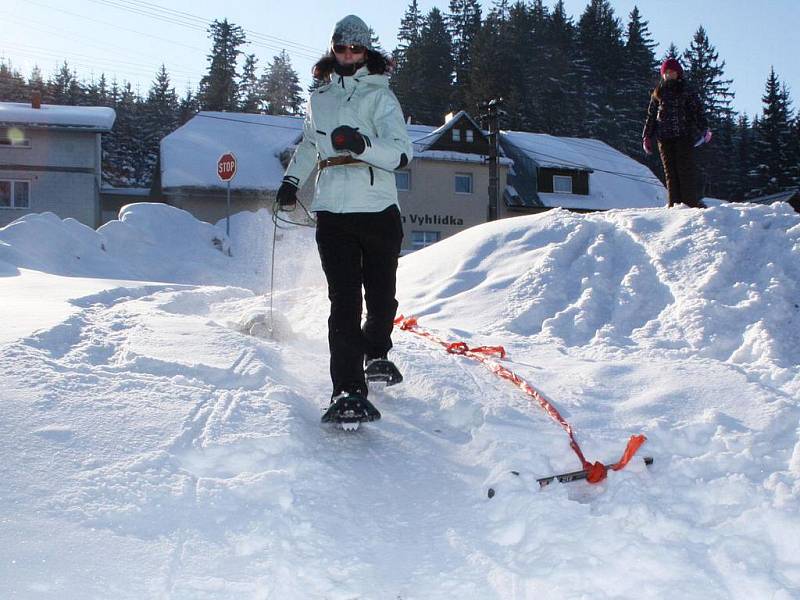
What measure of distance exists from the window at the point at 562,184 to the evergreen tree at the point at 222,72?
34759 millimetres

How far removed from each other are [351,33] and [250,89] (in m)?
67.6

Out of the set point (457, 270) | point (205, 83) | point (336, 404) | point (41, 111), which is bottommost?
point (336, 404)

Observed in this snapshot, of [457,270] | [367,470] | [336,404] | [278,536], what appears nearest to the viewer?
[278,536]

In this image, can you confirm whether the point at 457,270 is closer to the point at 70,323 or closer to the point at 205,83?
the point at 70,323

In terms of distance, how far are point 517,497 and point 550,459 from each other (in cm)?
41

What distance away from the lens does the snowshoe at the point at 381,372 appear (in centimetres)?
398

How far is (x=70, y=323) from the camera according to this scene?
14.8ft

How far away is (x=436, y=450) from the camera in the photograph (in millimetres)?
3355

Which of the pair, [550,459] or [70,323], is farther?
[70,323]

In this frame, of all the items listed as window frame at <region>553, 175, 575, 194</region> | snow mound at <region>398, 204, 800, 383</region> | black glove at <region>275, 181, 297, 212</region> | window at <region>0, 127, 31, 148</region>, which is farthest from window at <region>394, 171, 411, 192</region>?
black glove at <region>275, 181, 297, 212</region>

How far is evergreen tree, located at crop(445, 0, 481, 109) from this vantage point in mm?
56406

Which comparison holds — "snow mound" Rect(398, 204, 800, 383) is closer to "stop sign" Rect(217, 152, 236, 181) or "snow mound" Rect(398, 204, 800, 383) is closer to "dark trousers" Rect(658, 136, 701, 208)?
"dark trousers" Rect(658, 136, 701, 208)

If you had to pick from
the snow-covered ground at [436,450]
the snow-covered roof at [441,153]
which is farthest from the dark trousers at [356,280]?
the snow-covered roof at [441,153]

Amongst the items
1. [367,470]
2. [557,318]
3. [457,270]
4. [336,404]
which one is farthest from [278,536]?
[457,270]
